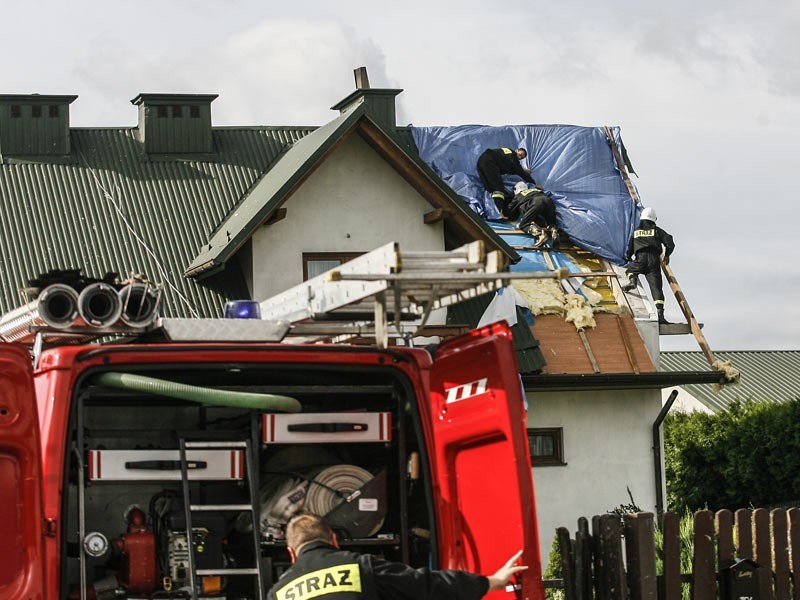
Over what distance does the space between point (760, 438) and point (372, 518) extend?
19164 mm

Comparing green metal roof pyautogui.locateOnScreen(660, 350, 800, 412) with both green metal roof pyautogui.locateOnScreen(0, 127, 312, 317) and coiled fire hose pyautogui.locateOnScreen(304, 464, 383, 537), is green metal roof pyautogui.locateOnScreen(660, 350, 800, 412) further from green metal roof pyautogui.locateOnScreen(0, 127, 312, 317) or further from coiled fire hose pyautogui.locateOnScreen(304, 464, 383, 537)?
coiled fire hose pyautogui.locateOnScreen(304, 464, 383, 537)

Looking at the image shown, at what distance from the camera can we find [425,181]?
19.9m

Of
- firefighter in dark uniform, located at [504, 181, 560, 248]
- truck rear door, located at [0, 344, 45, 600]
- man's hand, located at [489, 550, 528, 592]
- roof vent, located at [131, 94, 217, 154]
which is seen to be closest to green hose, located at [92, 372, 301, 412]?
truck rear door, located at [0, 344, 45, 600]

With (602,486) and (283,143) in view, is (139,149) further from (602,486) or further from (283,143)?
(602,486)

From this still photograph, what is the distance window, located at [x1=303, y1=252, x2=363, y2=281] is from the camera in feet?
66.0

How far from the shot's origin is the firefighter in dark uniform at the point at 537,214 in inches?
853

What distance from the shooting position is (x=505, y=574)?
5.93 meters

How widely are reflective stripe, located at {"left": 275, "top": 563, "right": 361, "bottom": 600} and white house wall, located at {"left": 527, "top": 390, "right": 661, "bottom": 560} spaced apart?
15.4 meters

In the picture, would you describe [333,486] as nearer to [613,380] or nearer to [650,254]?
[613,380]

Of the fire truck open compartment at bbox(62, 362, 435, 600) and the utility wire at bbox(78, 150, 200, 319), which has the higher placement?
the utility wire at bbox(78, 150, 200, 319)

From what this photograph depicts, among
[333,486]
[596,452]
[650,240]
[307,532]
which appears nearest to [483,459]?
[333,486]

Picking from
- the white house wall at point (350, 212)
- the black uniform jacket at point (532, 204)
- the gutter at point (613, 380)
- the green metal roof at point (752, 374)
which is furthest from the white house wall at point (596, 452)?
the green metal roof at point (752, 374)

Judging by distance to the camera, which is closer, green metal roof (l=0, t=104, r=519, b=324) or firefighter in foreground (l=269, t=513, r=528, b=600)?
firefighter in foreground (l=269, t=513, r=528, b=600)

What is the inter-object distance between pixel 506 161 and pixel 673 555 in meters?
13.2
